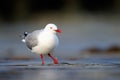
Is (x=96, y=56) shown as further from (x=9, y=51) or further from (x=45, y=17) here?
(x=45, y=17)

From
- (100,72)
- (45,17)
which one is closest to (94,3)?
(45,17)

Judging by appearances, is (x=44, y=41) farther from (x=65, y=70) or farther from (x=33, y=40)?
(x=65, y=70)

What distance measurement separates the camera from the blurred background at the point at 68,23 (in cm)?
1736

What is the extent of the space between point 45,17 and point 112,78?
18.2 m

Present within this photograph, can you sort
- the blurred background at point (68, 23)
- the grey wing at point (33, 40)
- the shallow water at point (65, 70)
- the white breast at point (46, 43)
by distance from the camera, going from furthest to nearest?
1. the blurred background at point (68, 23)
2. the grey wing at point (33, 40)
3. the white breast at point (46, 43)
4. the shallow water at point (65, 70)

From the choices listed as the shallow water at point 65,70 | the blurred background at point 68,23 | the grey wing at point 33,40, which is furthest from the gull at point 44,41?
the blurred background at point 68,23

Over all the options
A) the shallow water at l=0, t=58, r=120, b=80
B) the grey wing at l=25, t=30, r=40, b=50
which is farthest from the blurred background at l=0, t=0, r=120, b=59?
the shallow water at l=0, t=58, r=120, b=80

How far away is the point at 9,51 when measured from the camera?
1669cm

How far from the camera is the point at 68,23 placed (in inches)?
1027

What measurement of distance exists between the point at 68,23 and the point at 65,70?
49.5 feet

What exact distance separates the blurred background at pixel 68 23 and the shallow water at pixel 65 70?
258cm

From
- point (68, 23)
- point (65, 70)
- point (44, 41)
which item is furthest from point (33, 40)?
point (68, 23)

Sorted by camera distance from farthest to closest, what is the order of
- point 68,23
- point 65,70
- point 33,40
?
1. point 68,23
2. point 33,40
3. point 65,70

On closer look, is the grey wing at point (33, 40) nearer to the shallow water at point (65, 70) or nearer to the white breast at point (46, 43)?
the white breast at point (46, 43)
